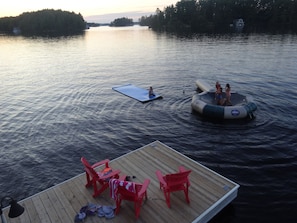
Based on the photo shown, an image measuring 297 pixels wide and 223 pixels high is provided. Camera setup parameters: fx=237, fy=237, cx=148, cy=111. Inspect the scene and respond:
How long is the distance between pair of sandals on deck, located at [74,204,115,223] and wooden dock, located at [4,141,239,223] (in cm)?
13

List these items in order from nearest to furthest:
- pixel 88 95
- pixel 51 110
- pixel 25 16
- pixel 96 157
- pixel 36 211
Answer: pixel 36 211, pixel 96 157, pixel 51 110, pixel 88 95, pixel 25 16

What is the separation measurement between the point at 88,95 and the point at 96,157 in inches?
455

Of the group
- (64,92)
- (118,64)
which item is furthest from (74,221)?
(118,64)

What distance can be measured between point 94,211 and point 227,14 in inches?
4356

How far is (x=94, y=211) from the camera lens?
24.9 feet

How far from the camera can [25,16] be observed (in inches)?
5620

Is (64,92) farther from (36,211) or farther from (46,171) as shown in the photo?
(36,211)

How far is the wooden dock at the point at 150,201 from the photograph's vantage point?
24.5 feet

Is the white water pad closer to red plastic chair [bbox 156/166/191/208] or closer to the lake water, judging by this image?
the lake water

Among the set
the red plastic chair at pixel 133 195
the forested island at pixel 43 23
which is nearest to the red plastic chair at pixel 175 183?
the red plastic chair at pixel 133 195

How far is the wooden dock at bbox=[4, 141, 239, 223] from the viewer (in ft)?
24.5

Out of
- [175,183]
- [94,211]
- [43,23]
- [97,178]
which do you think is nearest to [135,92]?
[97,178]

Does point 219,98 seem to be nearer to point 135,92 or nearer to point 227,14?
point 135,92

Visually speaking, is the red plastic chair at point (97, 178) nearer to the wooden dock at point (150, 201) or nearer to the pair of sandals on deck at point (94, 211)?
the wooden dock at point (150, 201)
